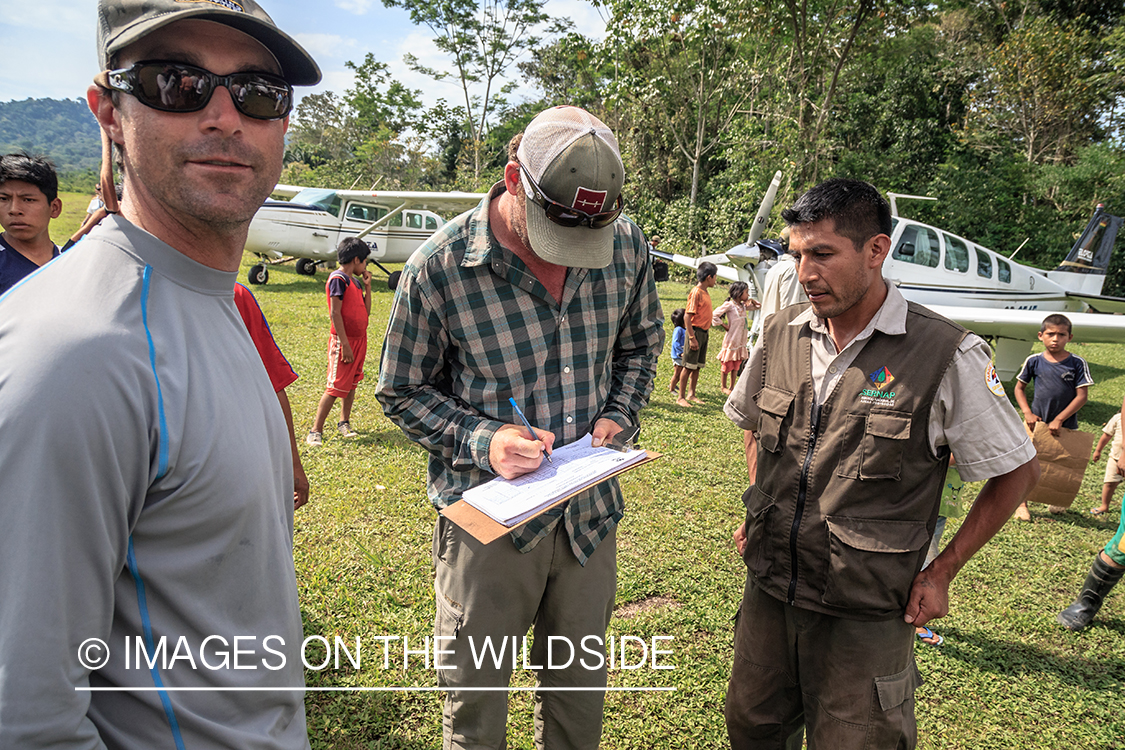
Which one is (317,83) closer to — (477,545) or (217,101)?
(217,101)

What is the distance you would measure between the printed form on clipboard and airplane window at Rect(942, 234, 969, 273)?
12.1 metres

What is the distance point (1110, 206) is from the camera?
1923cm

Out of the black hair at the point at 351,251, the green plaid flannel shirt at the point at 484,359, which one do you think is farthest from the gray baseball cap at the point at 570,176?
the black hair at the point at 351,251

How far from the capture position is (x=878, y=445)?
2061 millimetres

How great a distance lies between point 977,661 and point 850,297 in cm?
304

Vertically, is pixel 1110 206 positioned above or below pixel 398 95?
below

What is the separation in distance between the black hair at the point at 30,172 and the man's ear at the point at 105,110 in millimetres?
3291

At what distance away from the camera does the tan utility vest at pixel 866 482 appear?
205 centimetres

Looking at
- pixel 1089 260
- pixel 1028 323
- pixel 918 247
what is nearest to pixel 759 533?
pixel 1028 323

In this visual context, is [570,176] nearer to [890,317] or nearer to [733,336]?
[890,317]

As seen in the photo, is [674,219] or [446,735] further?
[674,219]

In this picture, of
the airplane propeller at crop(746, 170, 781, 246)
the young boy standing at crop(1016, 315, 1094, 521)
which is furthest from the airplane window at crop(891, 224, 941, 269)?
the young boy standing at crop(1016, 315, 1094, 521)

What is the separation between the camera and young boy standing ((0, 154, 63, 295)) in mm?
3455

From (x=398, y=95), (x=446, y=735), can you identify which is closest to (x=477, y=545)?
(x=446, y=735)
